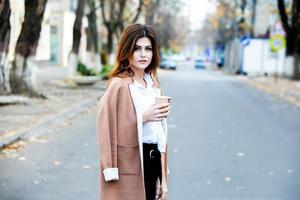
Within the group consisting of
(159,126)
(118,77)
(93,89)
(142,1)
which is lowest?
(93,89)

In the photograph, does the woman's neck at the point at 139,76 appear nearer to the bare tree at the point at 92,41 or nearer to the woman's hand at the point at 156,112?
the woman's hand at the point at 156,112

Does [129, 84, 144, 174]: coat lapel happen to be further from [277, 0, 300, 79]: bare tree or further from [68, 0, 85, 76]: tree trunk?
[277, 0, 300, 79]: bare tree

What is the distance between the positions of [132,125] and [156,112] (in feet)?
0.50

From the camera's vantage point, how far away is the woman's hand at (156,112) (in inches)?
127

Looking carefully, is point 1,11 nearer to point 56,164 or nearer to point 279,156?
point 56,164

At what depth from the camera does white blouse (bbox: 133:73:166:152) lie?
130 inches

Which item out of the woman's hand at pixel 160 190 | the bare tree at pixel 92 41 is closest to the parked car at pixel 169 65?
the bare tree at pixel 92 41

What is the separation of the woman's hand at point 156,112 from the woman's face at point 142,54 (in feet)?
0.87

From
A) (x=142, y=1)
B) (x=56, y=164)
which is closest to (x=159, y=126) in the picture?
(x=56, y=164)

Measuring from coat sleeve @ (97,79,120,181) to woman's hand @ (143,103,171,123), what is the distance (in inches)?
6.8

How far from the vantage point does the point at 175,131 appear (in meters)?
11.7

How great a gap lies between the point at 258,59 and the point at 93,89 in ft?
90.3

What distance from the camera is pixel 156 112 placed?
3.22 m

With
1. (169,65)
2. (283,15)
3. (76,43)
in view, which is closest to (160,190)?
(76,43)
